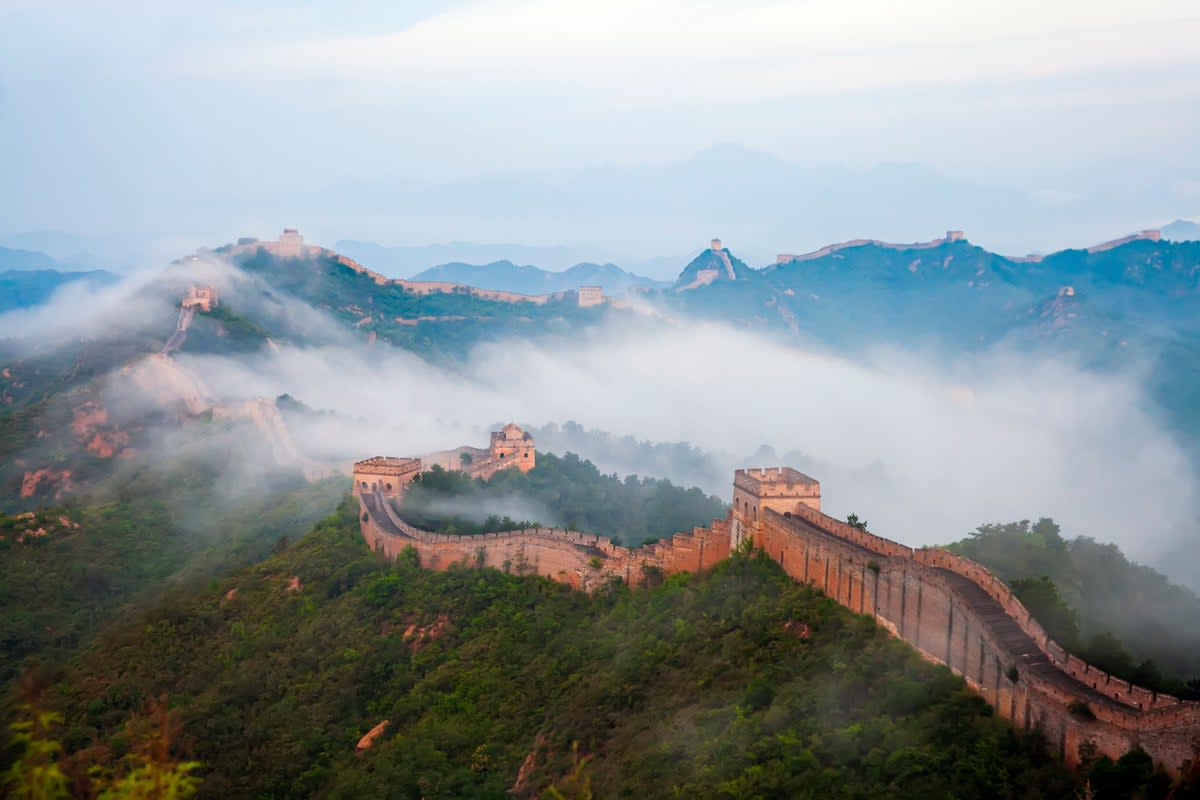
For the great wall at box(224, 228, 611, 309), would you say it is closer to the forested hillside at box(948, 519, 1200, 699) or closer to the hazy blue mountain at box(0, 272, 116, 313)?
the hazy blue mountain at box(0, 272, 116, 313)

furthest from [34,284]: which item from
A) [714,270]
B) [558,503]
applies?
[558,503]

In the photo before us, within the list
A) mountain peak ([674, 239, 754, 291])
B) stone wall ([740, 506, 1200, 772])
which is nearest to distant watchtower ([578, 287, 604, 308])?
mountain peak ([674, 239, 754, 291])

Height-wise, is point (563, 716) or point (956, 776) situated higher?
point (956, 776)

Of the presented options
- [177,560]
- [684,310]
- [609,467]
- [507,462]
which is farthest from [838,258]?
[177,560]

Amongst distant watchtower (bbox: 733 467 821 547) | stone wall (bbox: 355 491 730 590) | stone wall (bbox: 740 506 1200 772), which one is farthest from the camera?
stone wall (bbox: 355 491 730 590)

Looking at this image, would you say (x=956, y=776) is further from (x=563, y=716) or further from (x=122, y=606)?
(x=122, y=606)

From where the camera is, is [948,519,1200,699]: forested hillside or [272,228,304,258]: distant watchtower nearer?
[948,519,1200,699]: forested hillside
